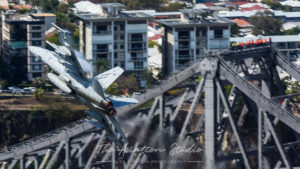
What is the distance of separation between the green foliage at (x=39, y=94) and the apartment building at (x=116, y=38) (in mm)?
19742

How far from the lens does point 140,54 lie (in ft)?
513

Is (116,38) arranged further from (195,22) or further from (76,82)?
(76,82)

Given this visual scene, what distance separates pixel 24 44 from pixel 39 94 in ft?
62.9

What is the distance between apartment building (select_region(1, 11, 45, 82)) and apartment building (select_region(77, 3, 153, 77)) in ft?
30.5

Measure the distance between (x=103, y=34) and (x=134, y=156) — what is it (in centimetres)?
6493

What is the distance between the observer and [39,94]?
13125cm

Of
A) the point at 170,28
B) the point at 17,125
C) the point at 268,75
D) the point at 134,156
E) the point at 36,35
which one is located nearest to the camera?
the point at 134,156

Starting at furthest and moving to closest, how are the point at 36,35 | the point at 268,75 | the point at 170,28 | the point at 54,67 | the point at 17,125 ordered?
the point at 170,28, the point at 36,35, the point at 17,125, the point at 268,75, the point at 54,67

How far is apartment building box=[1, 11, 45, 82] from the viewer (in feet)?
482

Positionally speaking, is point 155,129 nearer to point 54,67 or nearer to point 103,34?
point 54,67

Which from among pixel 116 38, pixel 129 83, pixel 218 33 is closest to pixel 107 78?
pixel 129 83

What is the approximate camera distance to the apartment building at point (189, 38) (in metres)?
156

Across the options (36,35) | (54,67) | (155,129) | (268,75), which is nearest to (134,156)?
(155,129)

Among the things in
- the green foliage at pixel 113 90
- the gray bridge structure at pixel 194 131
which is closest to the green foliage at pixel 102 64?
the green foliage at pixel 113 90
